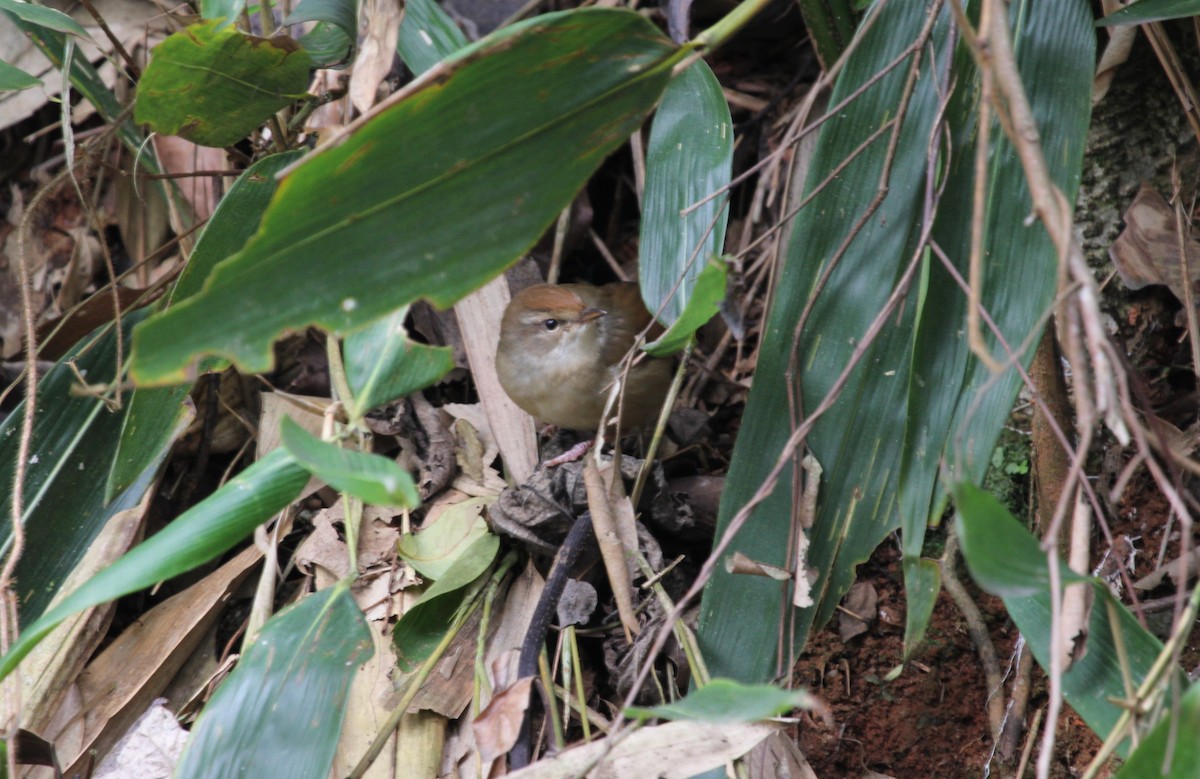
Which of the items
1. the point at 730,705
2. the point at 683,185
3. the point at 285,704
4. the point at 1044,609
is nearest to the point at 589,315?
the point at 683,185

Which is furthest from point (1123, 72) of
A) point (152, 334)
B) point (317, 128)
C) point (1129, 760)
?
point (152, 334)

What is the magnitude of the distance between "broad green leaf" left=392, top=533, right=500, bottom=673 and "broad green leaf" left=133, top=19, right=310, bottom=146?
1.15 meters

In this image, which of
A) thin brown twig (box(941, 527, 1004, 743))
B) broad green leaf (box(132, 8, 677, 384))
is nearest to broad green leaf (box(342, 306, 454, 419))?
broad green leaf (box(132, 8, 677, 384))

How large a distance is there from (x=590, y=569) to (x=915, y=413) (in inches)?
37.3

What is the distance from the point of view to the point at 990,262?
2.01 meters

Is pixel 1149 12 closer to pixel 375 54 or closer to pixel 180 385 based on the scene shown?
pixel 375 54

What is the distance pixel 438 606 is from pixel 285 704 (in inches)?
27.2

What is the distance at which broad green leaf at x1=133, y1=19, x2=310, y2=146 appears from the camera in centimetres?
227

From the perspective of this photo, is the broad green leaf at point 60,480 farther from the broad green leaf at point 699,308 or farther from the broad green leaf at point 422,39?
the broad green leaf at point 699,308

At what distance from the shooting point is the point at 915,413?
2008 millimetres

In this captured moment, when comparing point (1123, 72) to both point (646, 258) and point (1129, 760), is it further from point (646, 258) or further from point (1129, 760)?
point (1129, 760)

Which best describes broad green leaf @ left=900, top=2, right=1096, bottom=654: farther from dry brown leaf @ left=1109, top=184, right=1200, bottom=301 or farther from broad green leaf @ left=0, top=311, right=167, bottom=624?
broad green leaf @ left=0, top=311, right=167, bottom=624

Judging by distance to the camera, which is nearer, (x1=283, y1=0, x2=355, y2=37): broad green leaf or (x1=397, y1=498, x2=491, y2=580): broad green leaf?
(x1=283, y1=0, x2=355, y2=37): broad green leaf

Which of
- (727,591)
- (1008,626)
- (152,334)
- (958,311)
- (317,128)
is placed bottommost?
(1008,626)
